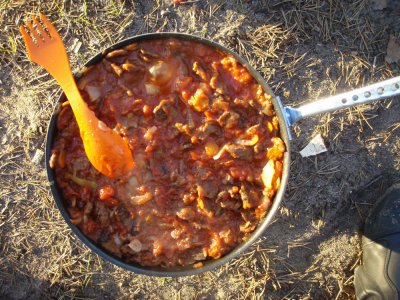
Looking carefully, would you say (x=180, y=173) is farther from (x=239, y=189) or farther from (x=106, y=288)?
(x=106, y=288)

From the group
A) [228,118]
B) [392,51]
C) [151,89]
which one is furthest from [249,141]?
[392,51]

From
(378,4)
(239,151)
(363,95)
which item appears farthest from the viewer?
(378,4)

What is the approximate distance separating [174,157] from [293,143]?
1.18 m

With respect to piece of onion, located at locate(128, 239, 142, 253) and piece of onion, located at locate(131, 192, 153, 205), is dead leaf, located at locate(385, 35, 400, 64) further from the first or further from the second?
piece of onion, located at locate(128, 239, 142, 253)

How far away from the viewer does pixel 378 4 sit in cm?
352

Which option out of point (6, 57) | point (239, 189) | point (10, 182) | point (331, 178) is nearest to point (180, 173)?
point (239, 189)

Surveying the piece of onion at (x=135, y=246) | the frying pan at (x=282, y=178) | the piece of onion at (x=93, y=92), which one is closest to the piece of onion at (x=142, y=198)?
the piece of onion at (x=135, y=246)

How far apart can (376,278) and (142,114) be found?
92.5 inches

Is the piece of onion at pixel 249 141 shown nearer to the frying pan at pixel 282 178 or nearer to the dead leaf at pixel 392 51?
the frying pan at pixel 282 178

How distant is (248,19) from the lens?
354 cm

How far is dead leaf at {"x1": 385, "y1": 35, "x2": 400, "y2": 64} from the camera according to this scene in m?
3.52

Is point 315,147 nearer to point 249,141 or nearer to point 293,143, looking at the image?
point 293,143

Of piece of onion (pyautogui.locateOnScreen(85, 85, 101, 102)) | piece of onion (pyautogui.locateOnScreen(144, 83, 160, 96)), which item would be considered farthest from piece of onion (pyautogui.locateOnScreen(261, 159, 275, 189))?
piece of onion (pyautogui.locateOnScreen(85, 85, 101, 102))

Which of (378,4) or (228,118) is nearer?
(228,118)
